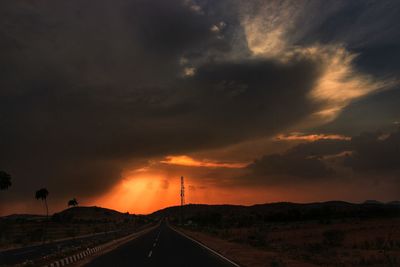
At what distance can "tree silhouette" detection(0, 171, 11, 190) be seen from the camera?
251ft

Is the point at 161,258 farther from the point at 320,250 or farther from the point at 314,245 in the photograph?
the point at 314,245

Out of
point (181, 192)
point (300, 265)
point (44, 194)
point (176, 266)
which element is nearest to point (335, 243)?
point (300, 265)

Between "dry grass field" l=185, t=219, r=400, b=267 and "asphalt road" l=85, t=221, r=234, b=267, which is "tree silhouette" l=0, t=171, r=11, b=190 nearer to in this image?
"dry grass field" l=185, t=219, r=400, b=267

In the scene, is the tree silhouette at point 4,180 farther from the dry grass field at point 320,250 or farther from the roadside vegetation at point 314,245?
the dry grass field at point 320,250

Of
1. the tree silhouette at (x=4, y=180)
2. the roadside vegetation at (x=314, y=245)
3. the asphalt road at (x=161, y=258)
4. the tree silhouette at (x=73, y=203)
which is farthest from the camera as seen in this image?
the tree silhouette at (x=73, y=203)

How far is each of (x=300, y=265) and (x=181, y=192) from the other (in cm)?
10267

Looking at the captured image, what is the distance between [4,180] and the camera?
252ft

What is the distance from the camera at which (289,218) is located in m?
124

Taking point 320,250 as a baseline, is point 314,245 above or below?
above

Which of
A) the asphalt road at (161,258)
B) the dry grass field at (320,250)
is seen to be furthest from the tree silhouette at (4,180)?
the asphalt road at (161,258)

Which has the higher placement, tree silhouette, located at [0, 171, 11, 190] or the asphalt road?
tree silhouette, located at [0, 171, 11, 190]

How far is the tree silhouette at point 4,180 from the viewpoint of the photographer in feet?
251

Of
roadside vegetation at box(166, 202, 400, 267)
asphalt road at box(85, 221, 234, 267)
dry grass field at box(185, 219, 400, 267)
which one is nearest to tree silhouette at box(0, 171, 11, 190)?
roadside vegetation at box(166, 202, 400, 267)

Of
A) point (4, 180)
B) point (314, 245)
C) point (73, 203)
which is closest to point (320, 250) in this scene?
point (314, 245)
